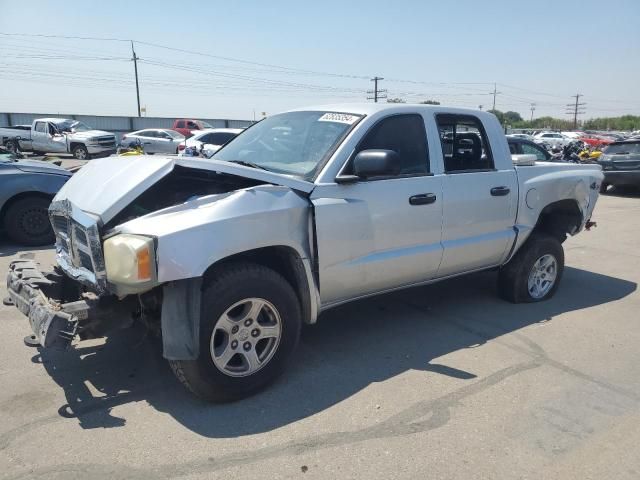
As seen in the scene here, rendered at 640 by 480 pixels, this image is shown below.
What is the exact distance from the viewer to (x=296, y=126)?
14.2ft

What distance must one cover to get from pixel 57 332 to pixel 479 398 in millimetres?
2661

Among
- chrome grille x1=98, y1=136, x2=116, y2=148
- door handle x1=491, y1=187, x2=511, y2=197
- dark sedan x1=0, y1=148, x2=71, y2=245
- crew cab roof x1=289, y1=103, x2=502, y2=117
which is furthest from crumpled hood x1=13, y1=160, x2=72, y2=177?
chrome grille x1=98, y1=136, x2=116, y2=148

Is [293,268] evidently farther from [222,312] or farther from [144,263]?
[144,263]

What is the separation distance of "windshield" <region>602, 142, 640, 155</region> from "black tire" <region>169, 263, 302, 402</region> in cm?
1489

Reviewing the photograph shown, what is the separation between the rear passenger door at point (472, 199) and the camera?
442cm

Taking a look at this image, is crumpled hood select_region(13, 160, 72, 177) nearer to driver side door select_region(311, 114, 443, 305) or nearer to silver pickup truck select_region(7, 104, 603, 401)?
silver pickup truck select_region(7, 104, 603, 401)

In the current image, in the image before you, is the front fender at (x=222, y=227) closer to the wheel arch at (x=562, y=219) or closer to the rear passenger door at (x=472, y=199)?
the rear passenger door at (x=472, y=199)

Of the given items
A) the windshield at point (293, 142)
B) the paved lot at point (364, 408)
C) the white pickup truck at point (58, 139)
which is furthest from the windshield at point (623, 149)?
the white pickup truck at point (58, 139)

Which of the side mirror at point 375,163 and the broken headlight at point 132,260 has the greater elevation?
the side mirror at point 375,163

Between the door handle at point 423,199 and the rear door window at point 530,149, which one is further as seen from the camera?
the rear door window at point 530,149

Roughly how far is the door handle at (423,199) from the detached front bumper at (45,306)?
7.83 ft

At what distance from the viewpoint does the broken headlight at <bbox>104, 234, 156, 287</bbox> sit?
2.88 metres

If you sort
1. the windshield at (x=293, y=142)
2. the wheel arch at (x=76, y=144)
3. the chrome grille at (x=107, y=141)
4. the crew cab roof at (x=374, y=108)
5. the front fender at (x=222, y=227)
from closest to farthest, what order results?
the front fender at (x=222, y=227)
the windshield at (x=293, y=142)
the crew cab roof at (x=374, y=108)
the wheel arch at (x=76, y=144)
the chrome grille at (x=107, y=141)

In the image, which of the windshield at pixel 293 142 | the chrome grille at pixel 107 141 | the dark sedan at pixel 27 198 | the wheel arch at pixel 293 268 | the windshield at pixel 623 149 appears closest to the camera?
the wheel arch at pixel 293 268
